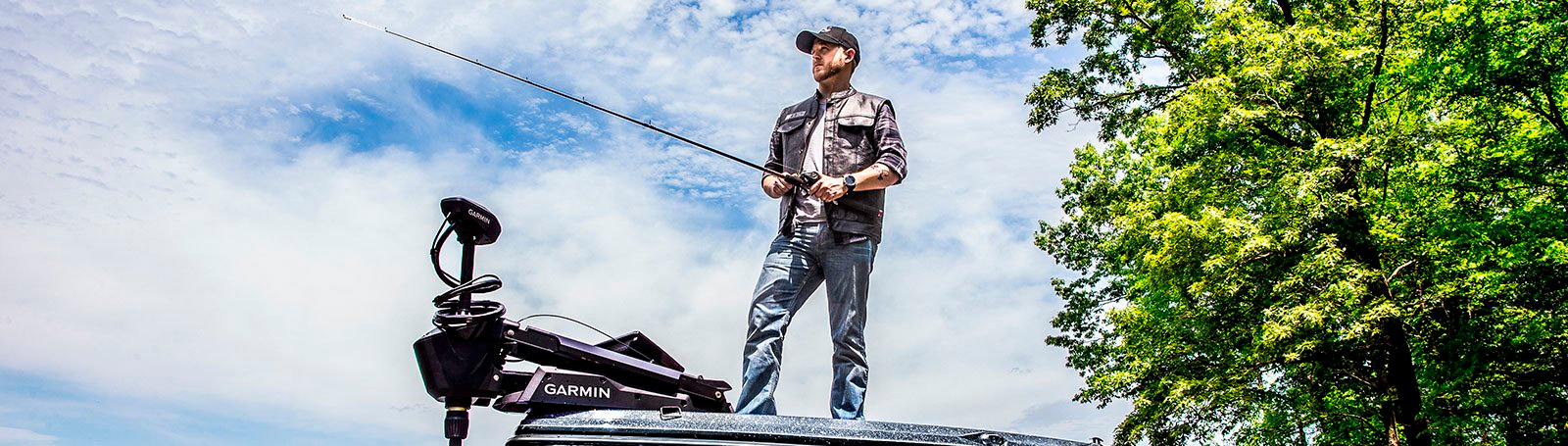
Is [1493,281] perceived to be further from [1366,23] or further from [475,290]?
[475,290]

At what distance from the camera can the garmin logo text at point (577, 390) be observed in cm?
312

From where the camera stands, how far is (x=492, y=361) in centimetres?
321

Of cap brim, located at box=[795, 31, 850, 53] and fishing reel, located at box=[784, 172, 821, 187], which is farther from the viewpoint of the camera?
cap brim, located at box=[795, 31, 850, 53]

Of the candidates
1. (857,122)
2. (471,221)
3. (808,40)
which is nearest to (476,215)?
(471,221)

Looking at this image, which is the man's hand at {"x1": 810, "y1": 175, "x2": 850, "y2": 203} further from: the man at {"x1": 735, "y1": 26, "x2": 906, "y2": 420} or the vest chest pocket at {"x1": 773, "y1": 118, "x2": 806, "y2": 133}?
the vest chest pocket at {"x1": 773, "y1": 118, "x2": 806, "y2": 133}

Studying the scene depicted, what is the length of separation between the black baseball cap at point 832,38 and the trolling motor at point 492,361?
200 centimetres

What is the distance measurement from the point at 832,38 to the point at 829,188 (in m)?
0.87

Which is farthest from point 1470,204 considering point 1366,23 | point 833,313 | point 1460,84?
point 833,313


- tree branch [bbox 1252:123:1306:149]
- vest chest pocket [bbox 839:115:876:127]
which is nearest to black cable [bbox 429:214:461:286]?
vest chest pocket [bbox 839:115:876:127]

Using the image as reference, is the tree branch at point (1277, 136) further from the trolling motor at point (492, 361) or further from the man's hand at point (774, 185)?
the trolling motor at point (492, 361)

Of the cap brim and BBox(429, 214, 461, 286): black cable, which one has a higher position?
the cap brim

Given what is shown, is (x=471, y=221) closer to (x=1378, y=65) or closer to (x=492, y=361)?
(x=492, y=361)

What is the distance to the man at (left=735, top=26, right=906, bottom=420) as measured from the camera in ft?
14.4

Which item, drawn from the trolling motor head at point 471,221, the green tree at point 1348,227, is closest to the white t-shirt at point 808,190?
the trolling motor head at point 471,221
